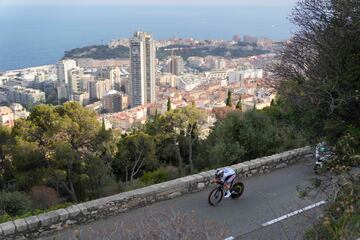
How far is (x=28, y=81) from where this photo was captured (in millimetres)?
99062

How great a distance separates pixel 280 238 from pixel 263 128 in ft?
21.1

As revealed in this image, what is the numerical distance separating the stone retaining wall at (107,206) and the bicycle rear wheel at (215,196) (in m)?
0.62

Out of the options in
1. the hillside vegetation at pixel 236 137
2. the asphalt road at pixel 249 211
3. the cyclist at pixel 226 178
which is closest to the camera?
the asphalt road at pixel 249 211

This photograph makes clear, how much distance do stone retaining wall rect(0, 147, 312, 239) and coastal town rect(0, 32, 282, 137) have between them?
36.4m

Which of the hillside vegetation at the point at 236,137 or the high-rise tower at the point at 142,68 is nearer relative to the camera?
the hillside vegetation at the point at 236,137

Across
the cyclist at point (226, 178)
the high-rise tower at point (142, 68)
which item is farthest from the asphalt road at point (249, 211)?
the high-rise tower at point (142, 68)

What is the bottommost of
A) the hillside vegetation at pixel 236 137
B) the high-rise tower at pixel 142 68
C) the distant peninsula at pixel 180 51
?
the distant peninsula at pixel 180 51

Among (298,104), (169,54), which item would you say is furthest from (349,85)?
(169,54)

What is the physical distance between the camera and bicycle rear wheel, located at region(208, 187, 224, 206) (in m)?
7.12

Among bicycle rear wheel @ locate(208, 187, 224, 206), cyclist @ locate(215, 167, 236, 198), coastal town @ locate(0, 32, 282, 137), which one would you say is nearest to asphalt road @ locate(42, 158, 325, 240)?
bicycle rear wheel @ locate(208, 187, 224, 206)

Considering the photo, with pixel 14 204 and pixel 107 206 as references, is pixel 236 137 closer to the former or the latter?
pixel 107 206

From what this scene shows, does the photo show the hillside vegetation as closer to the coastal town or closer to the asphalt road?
the asphalt road

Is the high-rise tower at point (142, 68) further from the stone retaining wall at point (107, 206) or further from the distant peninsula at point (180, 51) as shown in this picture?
the stone retaining wall at point (107, 206)

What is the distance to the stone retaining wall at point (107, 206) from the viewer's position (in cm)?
589
